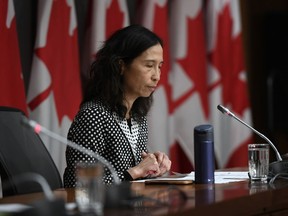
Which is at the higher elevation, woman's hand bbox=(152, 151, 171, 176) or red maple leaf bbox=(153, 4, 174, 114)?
red maple leaf bbox=(153, 4, 174, 114)

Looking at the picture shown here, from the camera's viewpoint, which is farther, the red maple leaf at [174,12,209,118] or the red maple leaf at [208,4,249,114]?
the red maple leaf at [208,4,249,114]

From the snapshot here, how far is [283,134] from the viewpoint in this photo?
6.53 meters

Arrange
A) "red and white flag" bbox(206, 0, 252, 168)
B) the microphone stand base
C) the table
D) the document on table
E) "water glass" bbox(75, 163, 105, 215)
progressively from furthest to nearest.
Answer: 1. "red and white flag" bbox(206, 0, 252, 168)
2. the microphone stand base
3. the document on table
4. the table
5. "water glass" bbox(75, 163, 105, 215)

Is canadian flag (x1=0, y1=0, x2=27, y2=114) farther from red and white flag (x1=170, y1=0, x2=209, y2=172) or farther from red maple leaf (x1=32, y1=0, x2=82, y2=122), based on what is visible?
red and white flag (x1=170, y1=0, x2=209, y2=172)

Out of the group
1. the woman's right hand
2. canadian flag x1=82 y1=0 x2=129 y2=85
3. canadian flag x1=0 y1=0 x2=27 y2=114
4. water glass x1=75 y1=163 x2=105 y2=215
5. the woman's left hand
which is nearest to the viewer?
water glass x1=75 y1=163 x2=105 y2=215

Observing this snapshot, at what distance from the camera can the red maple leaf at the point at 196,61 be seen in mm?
5359

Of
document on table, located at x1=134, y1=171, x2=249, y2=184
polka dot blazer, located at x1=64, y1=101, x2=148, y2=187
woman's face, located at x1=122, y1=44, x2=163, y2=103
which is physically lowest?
document on table, located at x1=134, y1=171, x2=249, y2=184

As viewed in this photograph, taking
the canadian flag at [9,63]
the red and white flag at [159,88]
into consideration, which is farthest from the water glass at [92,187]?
the red and white flag at [159,88]

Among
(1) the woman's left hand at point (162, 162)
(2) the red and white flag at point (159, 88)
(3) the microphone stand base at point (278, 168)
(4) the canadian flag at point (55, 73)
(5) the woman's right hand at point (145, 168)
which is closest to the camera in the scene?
(3) the microphone stand base at point (278, 168)

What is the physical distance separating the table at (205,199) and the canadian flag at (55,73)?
155 centimetres

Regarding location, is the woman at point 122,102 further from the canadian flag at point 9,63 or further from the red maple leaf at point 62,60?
the red maple leaf at point 62,60

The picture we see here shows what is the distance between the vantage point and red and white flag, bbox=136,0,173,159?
499 centimetres

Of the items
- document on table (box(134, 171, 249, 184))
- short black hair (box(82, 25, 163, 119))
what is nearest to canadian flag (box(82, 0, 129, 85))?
short black hair (box(82, 25, 163, 119))

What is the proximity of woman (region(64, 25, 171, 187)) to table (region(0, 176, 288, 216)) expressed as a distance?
1.04 feet
